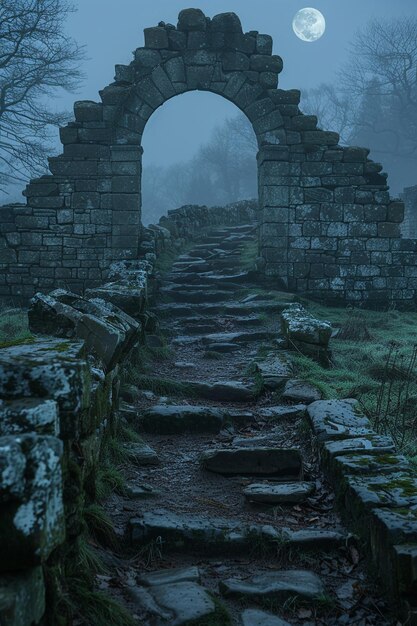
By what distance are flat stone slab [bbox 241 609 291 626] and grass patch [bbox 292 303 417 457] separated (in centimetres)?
216

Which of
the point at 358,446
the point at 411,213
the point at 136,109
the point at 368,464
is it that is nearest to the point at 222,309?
the point at 136,109

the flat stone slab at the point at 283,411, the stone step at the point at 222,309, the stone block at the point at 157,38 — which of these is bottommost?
the flat stone slab at the point at 283,411

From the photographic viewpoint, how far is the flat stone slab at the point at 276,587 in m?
2.71

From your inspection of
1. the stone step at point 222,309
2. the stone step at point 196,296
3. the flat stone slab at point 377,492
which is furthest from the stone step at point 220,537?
the stone step at point 196,296

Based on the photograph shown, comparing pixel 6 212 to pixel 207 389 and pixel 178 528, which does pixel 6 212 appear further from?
pixel 178 528

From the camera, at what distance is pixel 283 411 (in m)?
5.18

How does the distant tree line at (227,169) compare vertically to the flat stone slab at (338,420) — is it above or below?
above

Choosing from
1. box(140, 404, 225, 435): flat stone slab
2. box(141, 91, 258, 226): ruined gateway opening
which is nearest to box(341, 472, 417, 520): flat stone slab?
box(140, 404, 225, 435): flat stone slab

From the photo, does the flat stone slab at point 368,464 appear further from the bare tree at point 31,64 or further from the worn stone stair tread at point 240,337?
the bare tree at point 31,64

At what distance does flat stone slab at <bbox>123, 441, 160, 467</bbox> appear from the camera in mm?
4203

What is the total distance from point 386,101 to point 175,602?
4051 cm

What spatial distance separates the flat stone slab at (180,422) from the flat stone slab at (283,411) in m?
0.50

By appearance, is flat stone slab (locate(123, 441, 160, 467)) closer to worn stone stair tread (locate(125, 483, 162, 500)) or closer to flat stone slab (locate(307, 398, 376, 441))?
worn stone stair tread (locate(125, 483, 162, 500))

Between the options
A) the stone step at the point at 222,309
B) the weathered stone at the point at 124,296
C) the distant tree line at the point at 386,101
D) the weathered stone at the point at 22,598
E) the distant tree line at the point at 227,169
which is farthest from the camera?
the distant tree line at the point at 227,169
